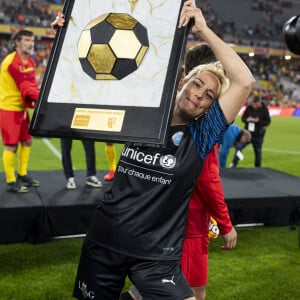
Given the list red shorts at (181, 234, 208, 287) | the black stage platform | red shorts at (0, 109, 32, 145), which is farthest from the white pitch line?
red shorts at (181, 234, 208, 287)

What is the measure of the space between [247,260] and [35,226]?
188 cm

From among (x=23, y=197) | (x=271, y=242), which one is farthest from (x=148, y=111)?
(x=271, y=242)

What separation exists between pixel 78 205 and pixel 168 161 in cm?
256

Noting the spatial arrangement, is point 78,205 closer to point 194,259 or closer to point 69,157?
point 69,157

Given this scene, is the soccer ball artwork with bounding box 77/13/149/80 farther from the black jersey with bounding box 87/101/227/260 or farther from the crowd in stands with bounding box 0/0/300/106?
the crowd in stands with bounding box 0/0/300/106

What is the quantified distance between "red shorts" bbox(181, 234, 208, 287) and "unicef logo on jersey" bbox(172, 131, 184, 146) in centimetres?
59

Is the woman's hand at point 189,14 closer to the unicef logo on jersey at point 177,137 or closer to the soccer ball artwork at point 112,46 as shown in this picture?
the soccer ball artwork at point 112,46

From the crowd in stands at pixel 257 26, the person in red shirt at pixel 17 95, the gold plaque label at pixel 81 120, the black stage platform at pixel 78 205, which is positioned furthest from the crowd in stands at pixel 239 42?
Result: the gold plaque label at pixel 81 120

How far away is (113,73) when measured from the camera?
1.51 m

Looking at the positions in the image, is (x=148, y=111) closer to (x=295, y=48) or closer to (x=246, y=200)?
(x=295, y=48)

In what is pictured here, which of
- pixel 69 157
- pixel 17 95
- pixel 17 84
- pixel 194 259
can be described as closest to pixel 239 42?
pixel 69 157

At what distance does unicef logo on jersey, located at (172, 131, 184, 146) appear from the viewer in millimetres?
1731

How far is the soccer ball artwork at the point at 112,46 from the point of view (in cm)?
150

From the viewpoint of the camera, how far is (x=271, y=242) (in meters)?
4.56
